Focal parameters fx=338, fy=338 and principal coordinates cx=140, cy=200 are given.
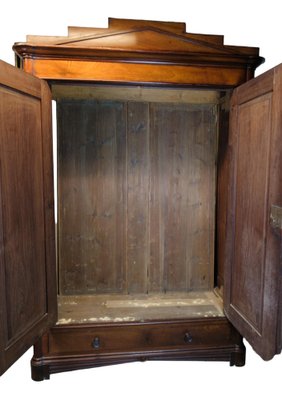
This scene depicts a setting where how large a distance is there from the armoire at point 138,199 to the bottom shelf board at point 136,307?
0.05ft

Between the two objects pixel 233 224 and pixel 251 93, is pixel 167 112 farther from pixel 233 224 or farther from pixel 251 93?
pixel 233 224

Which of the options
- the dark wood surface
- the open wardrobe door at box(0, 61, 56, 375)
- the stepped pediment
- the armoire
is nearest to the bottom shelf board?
the armoire

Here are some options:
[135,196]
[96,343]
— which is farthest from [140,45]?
[96,343]

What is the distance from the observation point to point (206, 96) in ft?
8.52

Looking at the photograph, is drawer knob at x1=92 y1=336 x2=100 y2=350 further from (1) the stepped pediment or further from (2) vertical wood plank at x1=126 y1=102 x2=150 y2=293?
(1) the stepped pediment

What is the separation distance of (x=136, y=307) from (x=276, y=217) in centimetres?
130

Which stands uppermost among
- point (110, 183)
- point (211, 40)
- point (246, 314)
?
point (211, 40)

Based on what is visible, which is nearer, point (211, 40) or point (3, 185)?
point (3, 185)

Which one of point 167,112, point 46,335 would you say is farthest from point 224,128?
point 46,335

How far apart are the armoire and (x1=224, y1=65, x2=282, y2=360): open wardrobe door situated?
0.03ft

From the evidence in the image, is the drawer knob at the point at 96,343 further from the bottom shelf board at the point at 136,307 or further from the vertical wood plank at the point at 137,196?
the vertical wood plank at the point at 137,196

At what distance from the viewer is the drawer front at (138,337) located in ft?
7.08

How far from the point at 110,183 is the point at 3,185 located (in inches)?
44.5

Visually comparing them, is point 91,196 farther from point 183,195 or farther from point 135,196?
point 183,195
